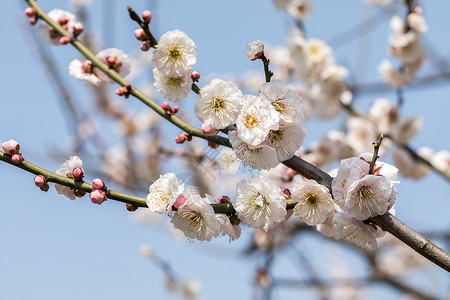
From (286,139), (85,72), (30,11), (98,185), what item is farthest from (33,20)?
(286,139)

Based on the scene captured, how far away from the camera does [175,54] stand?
1517 mm

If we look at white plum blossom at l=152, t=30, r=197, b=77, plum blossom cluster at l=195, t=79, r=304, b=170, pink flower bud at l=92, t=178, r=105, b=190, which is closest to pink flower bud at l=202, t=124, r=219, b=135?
plum blossom cluster at l=195, t=79, r=304, b=170

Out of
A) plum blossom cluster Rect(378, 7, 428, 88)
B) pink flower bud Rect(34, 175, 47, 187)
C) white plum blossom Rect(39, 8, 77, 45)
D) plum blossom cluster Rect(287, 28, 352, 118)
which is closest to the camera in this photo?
pink flower bud Rect(34, 175, 47, 187)

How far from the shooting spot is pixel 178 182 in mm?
1393

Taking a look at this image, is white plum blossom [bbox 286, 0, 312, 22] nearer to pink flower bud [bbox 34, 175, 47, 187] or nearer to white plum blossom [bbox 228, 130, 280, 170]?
white plum blossom [bbox 228, 130, 280, 170]

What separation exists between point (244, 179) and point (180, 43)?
49cm

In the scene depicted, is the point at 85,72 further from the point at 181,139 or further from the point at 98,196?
the point at 98,196

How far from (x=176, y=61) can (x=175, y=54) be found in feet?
0.08

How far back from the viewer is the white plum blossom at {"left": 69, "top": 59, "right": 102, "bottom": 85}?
186 centimetres

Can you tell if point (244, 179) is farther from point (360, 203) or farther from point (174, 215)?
point (360, 203)

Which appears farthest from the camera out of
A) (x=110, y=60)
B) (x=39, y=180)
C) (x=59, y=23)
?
(x=59, y=23)

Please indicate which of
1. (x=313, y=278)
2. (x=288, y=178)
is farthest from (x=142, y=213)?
(x=288, y=178)

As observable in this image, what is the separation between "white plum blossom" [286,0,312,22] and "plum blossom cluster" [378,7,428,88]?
2.82ft

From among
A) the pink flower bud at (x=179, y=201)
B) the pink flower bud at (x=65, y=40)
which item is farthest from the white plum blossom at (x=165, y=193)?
the pink flower bud at (x=65, y=40)
